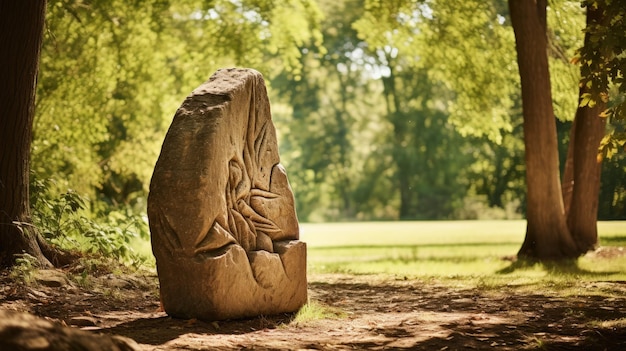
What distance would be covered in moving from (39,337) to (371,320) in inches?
186

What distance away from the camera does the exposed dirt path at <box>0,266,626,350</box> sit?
692cm

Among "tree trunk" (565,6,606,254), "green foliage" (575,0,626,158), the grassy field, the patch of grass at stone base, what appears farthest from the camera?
"tree trunk" (565,6,606,254)

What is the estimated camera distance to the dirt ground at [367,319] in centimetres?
693

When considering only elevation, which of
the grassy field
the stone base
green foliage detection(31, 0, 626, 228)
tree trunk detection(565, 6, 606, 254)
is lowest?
the grassy field

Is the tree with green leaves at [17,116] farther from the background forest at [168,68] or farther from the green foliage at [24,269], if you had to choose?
the background forest at [168,68]

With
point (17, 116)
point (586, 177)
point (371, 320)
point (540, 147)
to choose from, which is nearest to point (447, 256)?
point (586, 177)

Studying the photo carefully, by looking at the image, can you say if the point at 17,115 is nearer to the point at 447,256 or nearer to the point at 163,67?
the point at 447,256

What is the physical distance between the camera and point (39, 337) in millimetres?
4363

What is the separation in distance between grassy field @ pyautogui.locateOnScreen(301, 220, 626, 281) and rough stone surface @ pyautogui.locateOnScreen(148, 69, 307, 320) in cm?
546

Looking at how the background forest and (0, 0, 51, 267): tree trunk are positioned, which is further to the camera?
the background forest

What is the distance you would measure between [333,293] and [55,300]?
161 inches

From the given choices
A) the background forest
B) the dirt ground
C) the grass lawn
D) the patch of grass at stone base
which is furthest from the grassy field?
the patch of grass at stone base

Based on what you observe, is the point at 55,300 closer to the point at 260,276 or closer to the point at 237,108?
the point at 260,276

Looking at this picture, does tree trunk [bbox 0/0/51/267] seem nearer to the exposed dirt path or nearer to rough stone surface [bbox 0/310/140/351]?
the exposed dirt path
